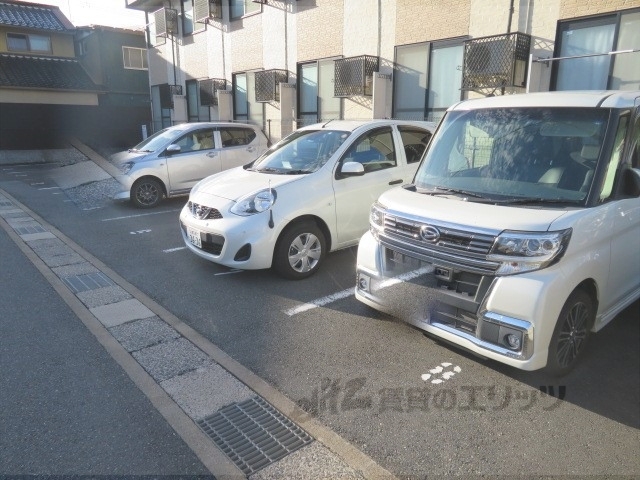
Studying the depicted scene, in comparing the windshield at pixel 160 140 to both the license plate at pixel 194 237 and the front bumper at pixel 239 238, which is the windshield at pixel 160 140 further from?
the front bumper at pixel 239 238

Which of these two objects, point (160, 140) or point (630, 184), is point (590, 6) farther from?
point (160, 140)

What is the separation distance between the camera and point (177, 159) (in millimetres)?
9305

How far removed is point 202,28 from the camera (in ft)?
55.8

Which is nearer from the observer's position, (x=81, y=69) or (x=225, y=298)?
(x=225, y=298)

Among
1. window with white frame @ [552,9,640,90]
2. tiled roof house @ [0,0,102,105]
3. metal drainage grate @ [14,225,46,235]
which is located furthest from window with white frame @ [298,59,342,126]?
tiled roof house @ [0,0,102,105]

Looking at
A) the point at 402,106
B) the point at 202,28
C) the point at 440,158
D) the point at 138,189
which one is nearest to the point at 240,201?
the point at 440,158

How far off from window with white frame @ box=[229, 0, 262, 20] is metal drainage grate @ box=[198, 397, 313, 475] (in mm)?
14091

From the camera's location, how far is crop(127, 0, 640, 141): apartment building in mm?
7980

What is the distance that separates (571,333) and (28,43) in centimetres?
2659

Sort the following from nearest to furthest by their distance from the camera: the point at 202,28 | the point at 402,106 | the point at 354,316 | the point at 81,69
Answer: the point at 354,316 → the point at 402,106 → the point at 202,28 → the point at 81,69

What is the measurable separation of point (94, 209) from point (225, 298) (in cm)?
590

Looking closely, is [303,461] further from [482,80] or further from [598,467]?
[482,80]

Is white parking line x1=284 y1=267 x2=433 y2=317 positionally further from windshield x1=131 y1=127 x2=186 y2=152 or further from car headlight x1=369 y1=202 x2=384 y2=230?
windshield x1=131 y1=127 x2=186 y2=152

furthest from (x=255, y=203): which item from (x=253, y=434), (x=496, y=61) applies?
(x=496, y=61)
